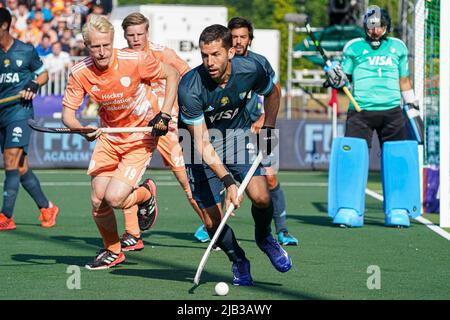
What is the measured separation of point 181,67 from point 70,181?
784 cm

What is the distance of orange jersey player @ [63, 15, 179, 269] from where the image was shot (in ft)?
26.9

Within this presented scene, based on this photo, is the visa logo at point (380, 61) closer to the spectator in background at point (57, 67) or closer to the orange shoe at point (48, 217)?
the orange shoe at point (48, 217)

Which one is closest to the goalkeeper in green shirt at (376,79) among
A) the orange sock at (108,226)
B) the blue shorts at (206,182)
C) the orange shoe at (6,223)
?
the orange shoe at (6,223)

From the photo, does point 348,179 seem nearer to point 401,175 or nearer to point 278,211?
point 401,175

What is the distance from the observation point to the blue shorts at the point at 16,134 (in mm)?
11266

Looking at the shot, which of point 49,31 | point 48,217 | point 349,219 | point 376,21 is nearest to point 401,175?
point 349,219

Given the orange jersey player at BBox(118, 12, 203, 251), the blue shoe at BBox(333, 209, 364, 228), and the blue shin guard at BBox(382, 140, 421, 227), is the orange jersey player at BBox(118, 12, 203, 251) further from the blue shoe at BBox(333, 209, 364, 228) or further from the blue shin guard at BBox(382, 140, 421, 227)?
the blue shin guard at BBox(382, 140, 421, 227)

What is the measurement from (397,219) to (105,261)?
3993 millimetres

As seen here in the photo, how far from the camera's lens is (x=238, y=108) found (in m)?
7.60

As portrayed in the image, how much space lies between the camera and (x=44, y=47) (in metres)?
24.3

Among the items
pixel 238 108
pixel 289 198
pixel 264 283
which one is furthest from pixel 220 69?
pixel 289 198

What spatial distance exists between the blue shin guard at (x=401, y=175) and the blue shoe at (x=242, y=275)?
423 centimetres

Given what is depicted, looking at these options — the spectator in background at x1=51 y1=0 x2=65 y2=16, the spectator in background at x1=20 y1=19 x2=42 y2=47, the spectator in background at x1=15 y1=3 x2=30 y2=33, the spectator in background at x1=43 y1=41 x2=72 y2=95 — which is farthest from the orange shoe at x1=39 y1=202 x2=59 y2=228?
the spectator in background at x1=51 y1=0 x2=65 y2=16

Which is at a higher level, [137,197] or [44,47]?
[44,47]
